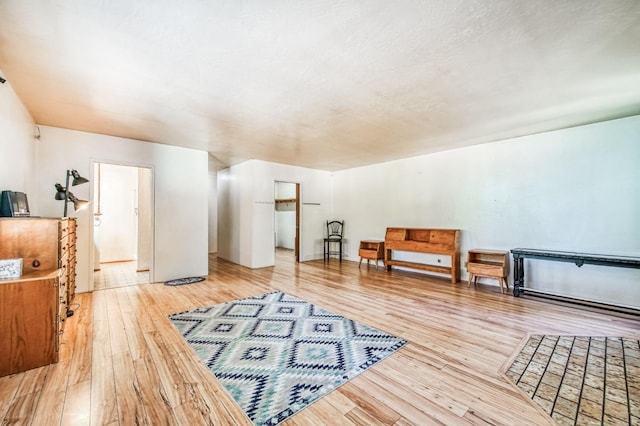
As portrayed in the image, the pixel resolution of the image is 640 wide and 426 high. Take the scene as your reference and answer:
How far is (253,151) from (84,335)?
3882 mm

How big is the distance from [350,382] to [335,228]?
5771 millimetres

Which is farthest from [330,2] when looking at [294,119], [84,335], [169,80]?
[84,335]

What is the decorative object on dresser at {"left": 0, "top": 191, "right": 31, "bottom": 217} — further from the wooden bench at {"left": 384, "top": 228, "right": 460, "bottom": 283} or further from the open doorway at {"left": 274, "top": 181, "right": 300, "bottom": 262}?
the open doorway at {"left": 274, "top": 181, "right": 300, "bottom": 262}

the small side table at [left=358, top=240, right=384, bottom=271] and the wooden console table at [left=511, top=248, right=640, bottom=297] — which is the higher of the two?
the wooden console table at [left=511, top=248, right=640, bottom=297]

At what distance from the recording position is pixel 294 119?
3.62 m

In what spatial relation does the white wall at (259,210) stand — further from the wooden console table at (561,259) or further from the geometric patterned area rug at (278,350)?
the wooden console table at (561,259)

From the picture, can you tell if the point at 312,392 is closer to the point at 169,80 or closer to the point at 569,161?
the point at 169,80

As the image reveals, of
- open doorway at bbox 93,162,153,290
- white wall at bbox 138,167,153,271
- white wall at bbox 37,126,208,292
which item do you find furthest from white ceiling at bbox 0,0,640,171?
open doorway at bbox 93,162,153,290

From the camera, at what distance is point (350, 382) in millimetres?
1935

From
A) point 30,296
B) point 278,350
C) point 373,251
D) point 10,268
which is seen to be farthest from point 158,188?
point 373,251

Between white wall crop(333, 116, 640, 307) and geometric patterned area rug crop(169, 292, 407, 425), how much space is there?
3.37m

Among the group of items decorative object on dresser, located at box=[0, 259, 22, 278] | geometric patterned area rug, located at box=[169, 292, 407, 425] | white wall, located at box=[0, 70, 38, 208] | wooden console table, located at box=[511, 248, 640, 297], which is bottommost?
geometric patterned area rug, located at box=[169, 292, 407, 425]

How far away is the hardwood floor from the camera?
161 centimetres

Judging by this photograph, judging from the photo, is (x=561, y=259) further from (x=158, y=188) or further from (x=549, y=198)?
(x=158, y=188)
